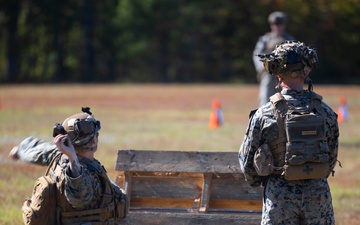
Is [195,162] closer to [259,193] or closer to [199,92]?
[259,193]

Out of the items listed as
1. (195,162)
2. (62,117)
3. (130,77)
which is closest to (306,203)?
(195,162)

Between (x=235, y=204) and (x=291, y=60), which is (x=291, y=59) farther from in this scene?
(x=235, y=204)

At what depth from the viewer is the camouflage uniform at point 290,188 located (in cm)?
596

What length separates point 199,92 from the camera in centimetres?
4181

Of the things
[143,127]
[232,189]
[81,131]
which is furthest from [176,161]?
[143,127]

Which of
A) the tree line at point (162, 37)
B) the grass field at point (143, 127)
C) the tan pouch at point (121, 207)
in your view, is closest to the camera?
the tan pouch at point (121, 207)

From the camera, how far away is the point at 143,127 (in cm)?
2289

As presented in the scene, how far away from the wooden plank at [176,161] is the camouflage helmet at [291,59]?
166cm

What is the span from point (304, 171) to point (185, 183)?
2.01m

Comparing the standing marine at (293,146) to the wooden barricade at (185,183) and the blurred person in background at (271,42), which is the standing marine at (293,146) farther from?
the blurred person in background at (271,42)

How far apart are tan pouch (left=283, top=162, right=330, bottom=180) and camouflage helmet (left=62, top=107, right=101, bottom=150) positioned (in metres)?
1.31

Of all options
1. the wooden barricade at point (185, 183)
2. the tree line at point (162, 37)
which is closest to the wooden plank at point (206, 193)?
the wooden barricade at point (185, 183)

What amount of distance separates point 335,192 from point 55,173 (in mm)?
7863

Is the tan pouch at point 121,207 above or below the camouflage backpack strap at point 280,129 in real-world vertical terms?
below
